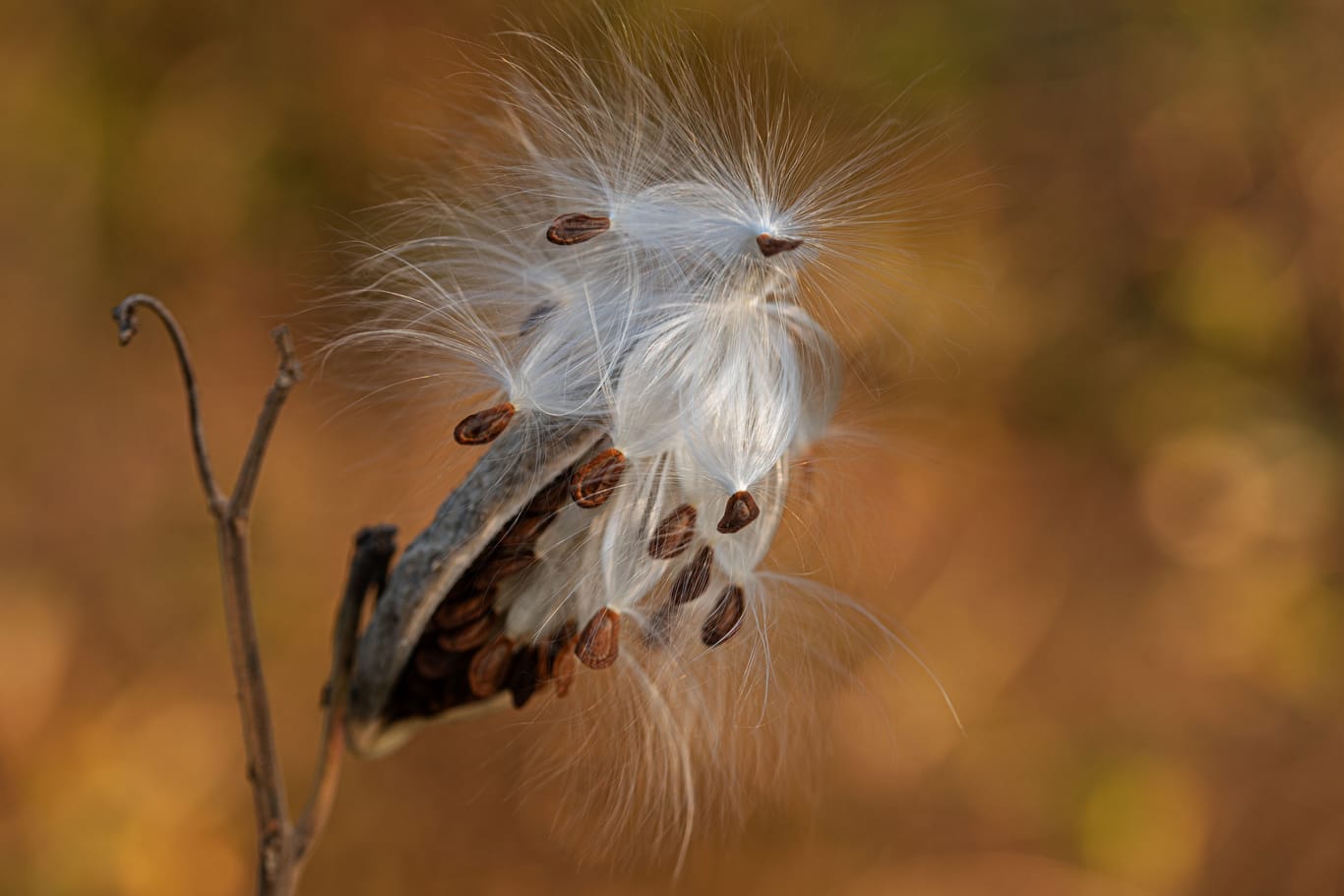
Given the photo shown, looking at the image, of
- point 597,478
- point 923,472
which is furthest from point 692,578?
point 923,472

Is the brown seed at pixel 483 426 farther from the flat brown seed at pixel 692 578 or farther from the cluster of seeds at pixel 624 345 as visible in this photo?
the flat brown seed at pixel 692 578

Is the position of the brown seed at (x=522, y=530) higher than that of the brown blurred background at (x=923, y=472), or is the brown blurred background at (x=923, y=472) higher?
the brown blurred background at (x=923, y=472)

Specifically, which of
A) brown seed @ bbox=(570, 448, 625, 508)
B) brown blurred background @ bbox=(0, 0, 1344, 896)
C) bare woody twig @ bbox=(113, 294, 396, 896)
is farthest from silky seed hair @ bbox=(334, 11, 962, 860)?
brown blurred background @ bbox=(0, 0, 1344, 896)

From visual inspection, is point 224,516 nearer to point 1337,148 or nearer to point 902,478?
point 902,478

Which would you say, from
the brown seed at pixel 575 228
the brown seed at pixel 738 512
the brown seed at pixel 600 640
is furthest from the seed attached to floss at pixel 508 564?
the brown seed at pixel 575 228

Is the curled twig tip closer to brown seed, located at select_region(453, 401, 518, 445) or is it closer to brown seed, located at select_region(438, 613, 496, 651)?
brown seed, located at select_region(453, 401, 518, 445)
